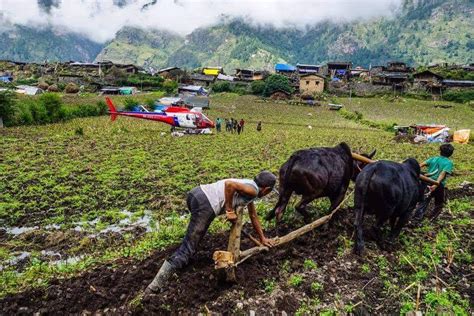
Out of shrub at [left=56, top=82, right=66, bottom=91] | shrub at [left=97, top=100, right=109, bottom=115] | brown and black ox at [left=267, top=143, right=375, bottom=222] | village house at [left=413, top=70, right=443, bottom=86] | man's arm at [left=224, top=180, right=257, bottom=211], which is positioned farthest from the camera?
village house at [left=413, top=70, right=443, bottom=86]

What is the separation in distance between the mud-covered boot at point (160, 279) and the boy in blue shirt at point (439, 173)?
6.03 m

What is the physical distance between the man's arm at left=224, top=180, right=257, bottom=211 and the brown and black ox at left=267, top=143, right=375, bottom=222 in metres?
2.28

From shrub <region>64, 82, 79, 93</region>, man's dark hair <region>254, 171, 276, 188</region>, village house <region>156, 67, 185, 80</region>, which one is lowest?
shrub <region>64, 82, 79, 93</region>

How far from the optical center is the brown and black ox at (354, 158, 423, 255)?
6703mm

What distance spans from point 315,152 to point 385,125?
2987 centimetres

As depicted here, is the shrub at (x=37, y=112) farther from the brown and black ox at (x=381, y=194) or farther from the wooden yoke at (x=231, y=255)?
the brown and black ox at (x=381, y=194)

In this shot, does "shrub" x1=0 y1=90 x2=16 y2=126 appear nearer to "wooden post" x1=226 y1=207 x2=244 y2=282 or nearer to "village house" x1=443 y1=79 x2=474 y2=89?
"wooden post" x1=226 y1=207 x2=244 y2=282

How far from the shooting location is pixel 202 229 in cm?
557

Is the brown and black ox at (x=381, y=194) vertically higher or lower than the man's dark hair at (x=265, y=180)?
lower

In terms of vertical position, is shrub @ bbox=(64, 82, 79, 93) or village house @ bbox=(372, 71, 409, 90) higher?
village house @ bbox=(372, 71, 409, 90)

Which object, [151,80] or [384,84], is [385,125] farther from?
[151,80]

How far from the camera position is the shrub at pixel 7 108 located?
25.4 m

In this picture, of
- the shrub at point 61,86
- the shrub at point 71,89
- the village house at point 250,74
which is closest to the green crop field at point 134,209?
the shrub at point 71,89

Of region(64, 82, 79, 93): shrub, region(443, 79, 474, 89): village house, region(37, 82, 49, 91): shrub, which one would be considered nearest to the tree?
region(443, 79, 474, 89): village house
